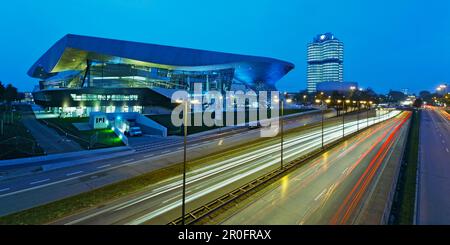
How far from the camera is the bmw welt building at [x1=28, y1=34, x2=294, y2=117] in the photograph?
5797cm

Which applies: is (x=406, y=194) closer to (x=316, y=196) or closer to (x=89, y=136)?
(x=316, y=196)

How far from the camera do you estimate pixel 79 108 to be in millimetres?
57844

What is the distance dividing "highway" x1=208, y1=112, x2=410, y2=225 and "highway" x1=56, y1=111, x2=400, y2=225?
245cm

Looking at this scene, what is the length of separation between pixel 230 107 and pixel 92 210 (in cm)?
6178

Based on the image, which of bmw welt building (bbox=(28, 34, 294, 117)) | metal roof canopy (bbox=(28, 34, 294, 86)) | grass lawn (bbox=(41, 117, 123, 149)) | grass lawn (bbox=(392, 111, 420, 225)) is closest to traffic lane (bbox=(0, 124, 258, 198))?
grass lawn (bbox=(41, 117, 123, 149))

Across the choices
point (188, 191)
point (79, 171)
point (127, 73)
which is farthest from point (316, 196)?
point (127, 73)

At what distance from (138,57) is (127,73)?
5.60m

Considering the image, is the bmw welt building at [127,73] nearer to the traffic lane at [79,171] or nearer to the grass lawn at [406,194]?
the traffic lane at [79,171]

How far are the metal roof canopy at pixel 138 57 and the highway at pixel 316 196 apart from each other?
190 ft

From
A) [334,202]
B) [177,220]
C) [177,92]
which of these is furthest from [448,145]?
[177,92]

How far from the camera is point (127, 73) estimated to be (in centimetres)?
6625

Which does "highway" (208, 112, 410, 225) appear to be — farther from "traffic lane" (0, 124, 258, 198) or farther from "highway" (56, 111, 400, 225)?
"traffic lane" (0, 124, 258, 198)

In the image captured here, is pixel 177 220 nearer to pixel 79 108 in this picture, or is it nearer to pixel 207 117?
pixel 207 117

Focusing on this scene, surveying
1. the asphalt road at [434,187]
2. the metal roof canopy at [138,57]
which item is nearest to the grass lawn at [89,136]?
the metal roof canopy at [138,57]
